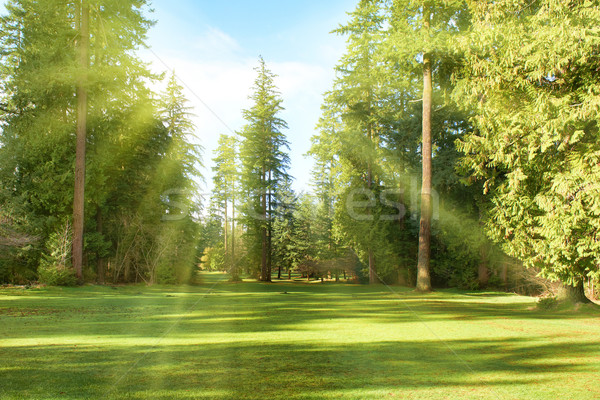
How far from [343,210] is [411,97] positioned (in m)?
9.32

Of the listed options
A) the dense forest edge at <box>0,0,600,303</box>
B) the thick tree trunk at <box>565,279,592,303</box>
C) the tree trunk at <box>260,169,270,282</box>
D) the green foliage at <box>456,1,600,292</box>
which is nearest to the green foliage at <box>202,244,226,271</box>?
the dense forest edge at <box>0,0,600,303</box>

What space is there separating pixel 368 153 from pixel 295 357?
24.4m

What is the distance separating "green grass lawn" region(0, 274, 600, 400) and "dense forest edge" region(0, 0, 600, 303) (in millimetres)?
4136

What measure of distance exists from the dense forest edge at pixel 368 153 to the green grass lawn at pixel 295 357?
4.14m

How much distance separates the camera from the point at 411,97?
3064 centimetres

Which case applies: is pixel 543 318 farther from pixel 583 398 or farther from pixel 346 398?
pixel 346 398

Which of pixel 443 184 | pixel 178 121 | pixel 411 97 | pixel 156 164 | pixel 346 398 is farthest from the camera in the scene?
pixel 178 121

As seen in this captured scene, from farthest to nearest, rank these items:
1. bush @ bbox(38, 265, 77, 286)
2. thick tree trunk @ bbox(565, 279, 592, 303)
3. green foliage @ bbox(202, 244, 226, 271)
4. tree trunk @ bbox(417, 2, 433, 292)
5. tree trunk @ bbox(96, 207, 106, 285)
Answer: green foliage @ bbox(202, 244, 226, 271) < tree trunk @ bbox(96, 207, 106, 285) < bush @ bbox(38, 265, 77, 286) < tree trunk @ bbox(417, 2, 433, 292) < thick tree trunk @ bbox(565, 279, 592, 303)

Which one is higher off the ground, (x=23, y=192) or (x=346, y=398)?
(x=23, y=192)

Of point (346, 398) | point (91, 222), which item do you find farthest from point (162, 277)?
point (346, 398)

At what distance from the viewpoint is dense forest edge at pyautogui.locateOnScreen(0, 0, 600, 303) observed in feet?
36.1

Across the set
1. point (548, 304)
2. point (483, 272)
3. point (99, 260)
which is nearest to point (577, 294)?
point (548, 304)

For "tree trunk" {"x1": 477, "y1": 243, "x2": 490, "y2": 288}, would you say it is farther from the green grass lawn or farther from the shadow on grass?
the shadow on grass

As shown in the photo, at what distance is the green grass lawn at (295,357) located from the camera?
184 inches
